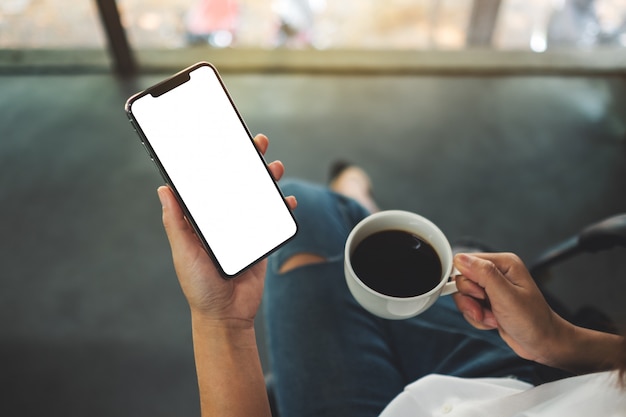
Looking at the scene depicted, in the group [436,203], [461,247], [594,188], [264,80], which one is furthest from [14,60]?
[594,188]

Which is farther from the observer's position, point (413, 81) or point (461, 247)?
point (413, 81)

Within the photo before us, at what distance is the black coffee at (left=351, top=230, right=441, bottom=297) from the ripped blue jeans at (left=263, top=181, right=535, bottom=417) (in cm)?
16

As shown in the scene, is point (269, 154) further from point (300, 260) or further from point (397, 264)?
point (397, 264)

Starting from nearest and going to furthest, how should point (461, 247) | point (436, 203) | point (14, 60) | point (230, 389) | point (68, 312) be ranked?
point (230, 389)
point (461, 247)
point (68, 312)
point (436, 203)
point (14, 60)

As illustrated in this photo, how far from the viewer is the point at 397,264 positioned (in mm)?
698

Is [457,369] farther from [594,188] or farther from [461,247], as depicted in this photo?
[594,188]

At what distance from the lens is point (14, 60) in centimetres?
178

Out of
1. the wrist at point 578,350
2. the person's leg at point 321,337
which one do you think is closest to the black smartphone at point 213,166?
the person's leg at point 321,337

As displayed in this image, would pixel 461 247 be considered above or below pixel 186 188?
below

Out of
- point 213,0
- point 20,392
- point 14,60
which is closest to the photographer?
point 20,392

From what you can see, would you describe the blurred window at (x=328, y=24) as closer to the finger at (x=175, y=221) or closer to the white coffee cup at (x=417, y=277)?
the finger at (x=175, y=221)

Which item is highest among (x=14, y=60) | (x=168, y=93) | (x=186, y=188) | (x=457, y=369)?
(x=168, y=93)

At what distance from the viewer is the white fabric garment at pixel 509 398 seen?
1.92 feet

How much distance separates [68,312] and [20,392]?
216 millimetres
